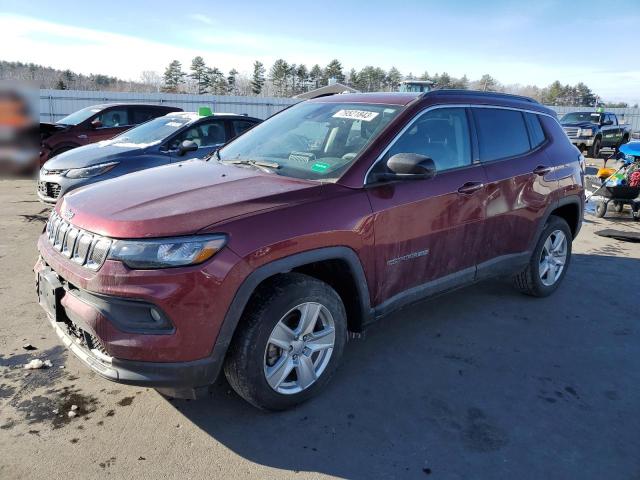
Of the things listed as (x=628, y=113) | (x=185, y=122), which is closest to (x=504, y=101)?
(x=185, y=122)

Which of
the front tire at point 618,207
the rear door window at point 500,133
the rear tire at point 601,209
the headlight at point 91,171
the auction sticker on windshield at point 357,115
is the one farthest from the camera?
the front tire at point 618,207

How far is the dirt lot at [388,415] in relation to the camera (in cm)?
258

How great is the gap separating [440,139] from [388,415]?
6.58 feet

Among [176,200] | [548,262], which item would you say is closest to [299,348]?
[176,200]

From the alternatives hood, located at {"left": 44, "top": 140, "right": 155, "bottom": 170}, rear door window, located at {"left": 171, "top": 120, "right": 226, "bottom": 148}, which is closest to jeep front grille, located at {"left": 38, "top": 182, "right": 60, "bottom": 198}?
hood, located at {"left": 44, "top": 140, "right": 155, "bottom": 170}

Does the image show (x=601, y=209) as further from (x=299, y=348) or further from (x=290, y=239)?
(x=290, y=239)

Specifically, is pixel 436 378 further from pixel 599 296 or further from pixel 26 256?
pixel 26 256

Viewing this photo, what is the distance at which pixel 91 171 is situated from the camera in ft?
22.2

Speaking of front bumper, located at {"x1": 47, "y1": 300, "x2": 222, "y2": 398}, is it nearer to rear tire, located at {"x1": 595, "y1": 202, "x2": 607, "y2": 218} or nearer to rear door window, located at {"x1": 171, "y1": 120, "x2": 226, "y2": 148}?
rear door window, located at {"x1": 171, "y1": 120, "x2": 226, "y2": 148}

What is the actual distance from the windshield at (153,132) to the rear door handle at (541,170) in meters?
5.12

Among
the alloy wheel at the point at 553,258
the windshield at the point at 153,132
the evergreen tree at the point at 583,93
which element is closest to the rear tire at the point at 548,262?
the alloy wheel at the point at 553,258

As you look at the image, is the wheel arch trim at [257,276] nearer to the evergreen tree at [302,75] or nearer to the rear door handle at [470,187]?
the rear door handle at [470,187]

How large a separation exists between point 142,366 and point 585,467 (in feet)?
7.69

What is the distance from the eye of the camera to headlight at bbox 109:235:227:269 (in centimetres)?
243
